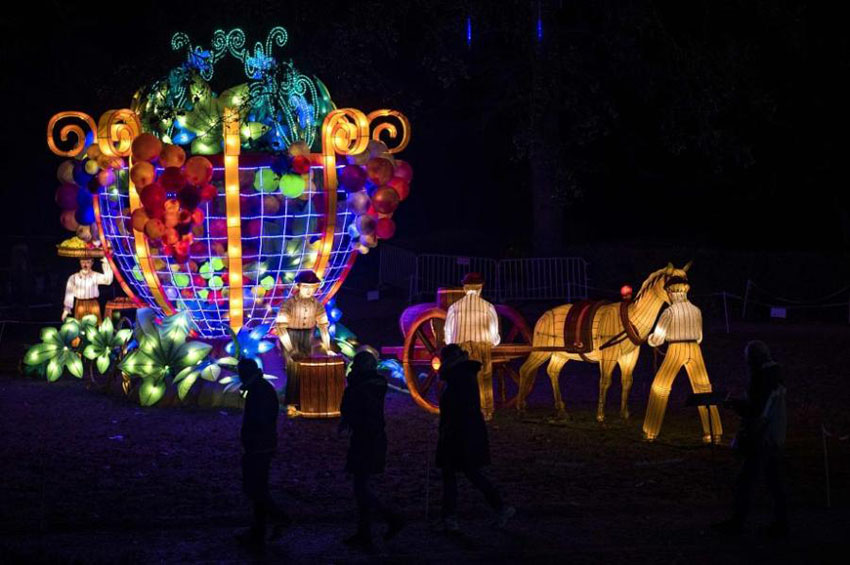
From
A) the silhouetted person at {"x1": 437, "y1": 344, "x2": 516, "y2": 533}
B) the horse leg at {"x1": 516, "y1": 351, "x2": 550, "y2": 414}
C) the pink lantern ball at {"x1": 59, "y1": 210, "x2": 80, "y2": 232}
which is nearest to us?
the silhouetted person at {"x1": 437, "y1": 344, "x2": 516, "y2": 533}

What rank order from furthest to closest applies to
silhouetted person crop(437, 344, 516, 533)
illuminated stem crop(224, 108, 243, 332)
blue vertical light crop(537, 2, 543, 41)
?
blue vertical light crop(537, 2, 543, 41) → illuminated stem crop(224, 108, 243, 332) → silhouetted person crop(437, 344, 516, 533)

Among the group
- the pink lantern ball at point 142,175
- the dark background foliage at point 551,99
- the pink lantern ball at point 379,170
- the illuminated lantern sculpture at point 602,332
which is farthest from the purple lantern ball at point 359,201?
the dark background foliage at point 551,99

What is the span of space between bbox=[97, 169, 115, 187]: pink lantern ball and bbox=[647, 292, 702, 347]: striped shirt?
7085 millimetres

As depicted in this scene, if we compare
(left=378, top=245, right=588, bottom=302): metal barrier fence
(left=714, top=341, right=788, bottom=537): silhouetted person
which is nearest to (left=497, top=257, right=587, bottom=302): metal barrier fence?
(left=378, top=245, right=588, bottom=302): metal barrier fence

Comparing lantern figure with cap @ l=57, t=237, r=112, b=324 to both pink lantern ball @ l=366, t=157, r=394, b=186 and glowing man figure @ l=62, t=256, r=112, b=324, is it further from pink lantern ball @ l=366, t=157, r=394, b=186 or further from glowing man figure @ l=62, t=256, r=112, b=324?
pink lantern ball @ l=366, t=157, r=394, b=186

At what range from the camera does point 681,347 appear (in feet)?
40.7

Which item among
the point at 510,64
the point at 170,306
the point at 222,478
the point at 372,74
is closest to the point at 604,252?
the point at 510,64

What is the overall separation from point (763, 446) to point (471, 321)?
5.15 meters

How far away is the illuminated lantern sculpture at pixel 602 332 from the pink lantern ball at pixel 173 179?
4366mm

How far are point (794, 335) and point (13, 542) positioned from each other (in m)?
14.5

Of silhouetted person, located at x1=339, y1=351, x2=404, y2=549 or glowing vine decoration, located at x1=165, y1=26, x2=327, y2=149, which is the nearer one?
silhouetted person, located at x1=339, y1=351, x2=404, y2=549

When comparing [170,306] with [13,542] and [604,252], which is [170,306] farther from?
[604,252]

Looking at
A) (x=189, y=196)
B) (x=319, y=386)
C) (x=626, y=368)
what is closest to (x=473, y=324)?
(x=626, y=368)

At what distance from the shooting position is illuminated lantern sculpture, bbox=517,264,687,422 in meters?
13.2
